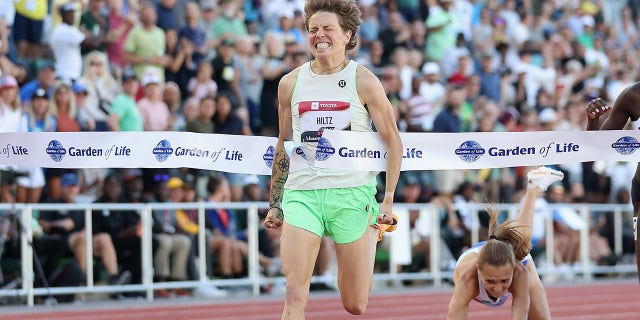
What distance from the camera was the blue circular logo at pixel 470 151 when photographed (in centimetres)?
870

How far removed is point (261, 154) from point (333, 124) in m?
1.41

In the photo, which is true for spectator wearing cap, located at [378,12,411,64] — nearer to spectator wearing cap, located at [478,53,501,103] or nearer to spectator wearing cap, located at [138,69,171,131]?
spectator wearing cap, located at [478,53,501,103]

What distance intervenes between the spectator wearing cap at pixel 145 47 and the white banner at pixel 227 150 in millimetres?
7072

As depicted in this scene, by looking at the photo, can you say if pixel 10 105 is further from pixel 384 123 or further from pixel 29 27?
pixel 384 123

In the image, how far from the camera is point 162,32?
16.0 m

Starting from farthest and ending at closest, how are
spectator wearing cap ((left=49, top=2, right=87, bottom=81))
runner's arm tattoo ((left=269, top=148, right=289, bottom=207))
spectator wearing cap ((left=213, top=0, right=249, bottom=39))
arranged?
spectator wearing cap ((left=213, top=0, right=249, bottom=39)) < spectator wearing cap ((left=49, top=2, right=87, bottom=81)) < runner's arm tattoo ((left=269, top=148, right=289, bottom=207))

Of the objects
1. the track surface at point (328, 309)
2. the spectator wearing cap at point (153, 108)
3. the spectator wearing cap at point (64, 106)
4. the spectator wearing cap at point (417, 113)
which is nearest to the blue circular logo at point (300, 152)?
the track surface at point (328, 309)

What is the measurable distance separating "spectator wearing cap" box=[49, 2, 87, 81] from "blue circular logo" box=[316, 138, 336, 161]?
8.08 metres

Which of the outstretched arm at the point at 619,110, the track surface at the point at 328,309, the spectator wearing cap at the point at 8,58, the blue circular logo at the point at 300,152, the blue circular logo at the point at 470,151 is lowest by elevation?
the track surface at the point at 328,309

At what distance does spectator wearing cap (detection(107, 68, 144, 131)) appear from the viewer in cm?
1445

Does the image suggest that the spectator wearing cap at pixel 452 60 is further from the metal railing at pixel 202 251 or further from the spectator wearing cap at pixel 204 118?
the spectator wearing cap at pixel 204 118

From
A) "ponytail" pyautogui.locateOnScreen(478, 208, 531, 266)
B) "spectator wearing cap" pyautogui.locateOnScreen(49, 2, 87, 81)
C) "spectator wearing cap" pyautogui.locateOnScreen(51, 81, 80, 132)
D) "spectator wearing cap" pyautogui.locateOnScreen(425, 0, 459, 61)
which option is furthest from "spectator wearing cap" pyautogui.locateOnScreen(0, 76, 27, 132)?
"spectator wearing cap" pyautogui.locateOnScreen(425, 0, 459, 61)

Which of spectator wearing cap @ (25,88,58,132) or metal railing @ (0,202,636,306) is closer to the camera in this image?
metal railing @ (0,202,636,306)

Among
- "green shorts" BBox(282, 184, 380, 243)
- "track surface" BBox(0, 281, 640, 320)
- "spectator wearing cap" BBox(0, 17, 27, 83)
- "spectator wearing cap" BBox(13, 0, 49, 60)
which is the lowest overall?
"track surface" BBox(0, 281, 640, 320)
